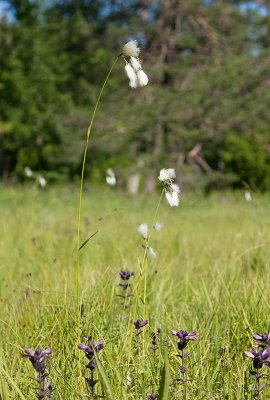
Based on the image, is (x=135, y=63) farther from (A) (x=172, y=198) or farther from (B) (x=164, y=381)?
(B) (x=164, y=381)

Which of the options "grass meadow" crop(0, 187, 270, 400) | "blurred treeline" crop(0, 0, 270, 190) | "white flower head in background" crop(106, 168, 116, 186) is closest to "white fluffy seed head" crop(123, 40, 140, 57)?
"grass meadow" crop(0, 187, 270, 400)

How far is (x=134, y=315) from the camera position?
74.4 inches

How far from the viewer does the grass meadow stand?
1.85 metres

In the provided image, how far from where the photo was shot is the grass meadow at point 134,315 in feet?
6.08

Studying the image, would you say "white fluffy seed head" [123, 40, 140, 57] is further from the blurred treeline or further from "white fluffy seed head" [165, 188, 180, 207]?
the blurred treeline

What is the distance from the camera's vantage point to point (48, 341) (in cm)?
230

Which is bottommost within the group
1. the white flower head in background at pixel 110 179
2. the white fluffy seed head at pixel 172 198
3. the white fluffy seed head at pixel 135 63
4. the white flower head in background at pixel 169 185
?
the white fluffy seed head at pixel 172 198

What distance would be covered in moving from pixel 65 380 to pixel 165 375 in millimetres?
501

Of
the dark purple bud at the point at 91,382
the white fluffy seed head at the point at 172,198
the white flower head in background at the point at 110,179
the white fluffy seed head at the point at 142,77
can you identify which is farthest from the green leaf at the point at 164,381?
the white flower head in background at the point at 110,179

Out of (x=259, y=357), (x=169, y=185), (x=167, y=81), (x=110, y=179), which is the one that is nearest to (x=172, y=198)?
(x=169, y=185)

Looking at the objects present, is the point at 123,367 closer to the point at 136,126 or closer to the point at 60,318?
the point at 60,318

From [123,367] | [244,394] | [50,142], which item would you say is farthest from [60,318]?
[50,142]

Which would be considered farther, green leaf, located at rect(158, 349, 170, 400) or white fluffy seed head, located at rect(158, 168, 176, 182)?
white fluffy seed head, located at rect(158, 168, 176, 182)

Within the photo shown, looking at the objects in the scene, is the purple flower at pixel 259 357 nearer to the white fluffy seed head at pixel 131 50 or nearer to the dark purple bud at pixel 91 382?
the dark purple bud at pixel 91 382
